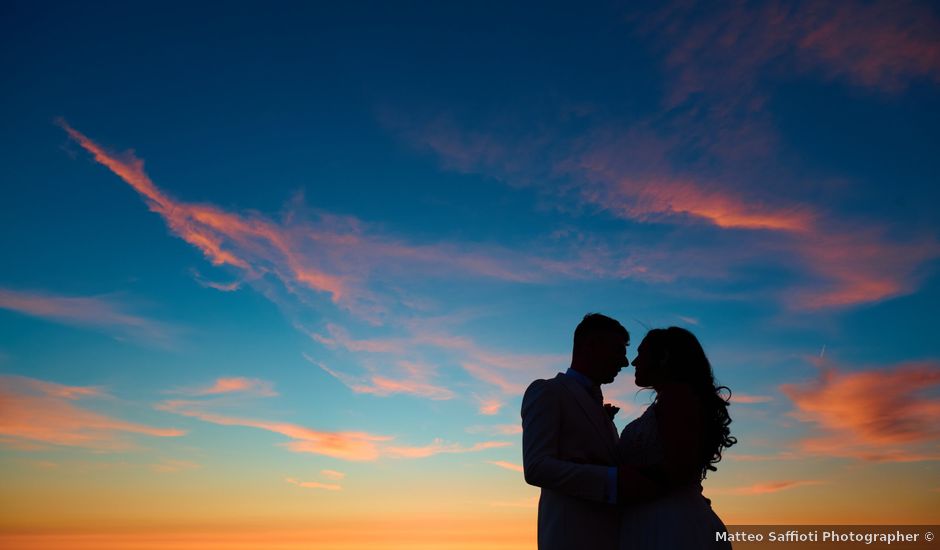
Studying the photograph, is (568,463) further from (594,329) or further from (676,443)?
(594,329)

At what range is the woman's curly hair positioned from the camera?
5508 millimetres

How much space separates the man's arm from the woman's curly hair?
3.53 ft

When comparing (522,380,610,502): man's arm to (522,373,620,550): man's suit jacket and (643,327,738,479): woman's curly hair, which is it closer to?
(522,373,620,550): man's suit jacket

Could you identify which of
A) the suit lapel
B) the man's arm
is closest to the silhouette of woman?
the suit lapel

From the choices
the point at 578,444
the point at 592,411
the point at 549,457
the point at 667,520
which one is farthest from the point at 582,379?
the point at 667,520

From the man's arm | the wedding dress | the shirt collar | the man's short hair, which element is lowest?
the wedding dress

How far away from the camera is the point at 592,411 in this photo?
5.64 metres

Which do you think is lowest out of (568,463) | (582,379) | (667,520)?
(667,520)

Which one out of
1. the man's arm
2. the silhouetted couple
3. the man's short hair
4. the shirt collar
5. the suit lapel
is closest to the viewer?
the man's arm

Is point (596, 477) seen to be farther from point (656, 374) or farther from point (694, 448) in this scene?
point (656, 374)

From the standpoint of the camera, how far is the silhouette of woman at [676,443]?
206 inches

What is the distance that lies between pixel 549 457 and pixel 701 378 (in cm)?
161

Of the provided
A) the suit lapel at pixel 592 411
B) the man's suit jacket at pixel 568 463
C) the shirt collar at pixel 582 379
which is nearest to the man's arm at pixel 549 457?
the man's suit jacket at pixel 568 463

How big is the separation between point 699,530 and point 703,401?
42.3 inches
